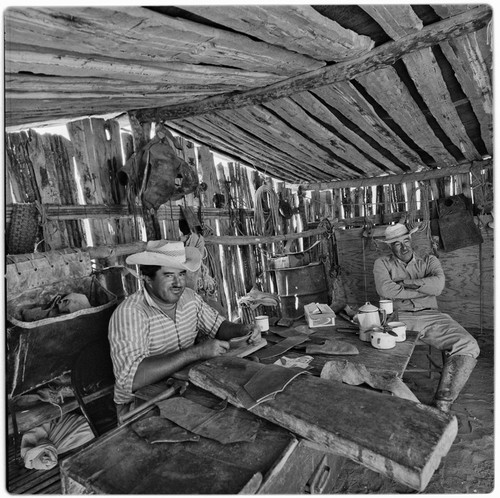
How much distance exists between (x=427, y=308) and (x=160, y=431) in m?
4.13

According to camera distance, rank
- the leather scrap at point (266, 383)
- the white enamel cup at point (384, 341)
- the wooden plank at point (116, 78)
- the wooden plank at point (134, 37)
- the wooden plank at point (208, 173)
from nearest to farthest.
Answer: the wooden plank at point (134, 37), the leather scrap at point (266, 383), the wooden plank at point (116, 78), the white enamel cup at point (384, 341), the wooden plank at point (208, 173)

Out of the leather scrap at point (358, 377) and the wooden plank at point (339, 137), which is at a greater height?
the wooden plank at point (339, 137)

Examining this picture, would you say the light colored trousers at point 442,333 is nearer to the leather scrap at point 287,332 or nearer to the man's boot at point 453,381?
the man's boot at point 453,381

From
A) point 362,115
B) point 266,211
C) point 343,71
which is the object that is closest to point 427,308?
point 362,115

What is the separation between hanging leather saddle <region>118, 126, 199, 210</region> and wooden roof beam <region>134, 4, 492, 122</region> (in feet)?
1.32

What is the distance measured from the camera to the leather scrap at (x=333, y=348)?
256cm

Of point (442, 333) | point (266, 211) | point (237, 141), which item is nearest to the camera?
point (442, 333)

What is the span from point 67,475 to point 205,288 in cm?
318

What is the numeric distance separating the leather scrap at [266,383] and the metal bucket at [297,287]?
4279 millimetres

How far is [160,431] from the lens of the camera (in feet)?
5.32

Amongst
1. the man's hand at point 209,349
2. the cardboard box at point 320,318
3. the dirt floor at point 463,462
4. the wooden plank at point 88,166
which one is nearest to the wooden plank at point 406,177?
the dirt floor at point 463,462

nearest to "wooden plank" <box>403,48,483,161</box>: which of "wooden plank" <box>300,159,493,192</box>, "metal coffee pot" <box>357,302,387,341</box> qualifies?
"wooden plank" <box>300,159,493,192</box>

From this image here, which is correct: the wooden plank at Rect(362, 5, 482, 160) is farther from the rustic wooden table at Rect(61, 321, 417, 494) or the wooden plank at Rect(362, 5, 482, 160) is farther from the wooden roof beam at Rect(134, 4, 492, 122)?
the rustic wooden table at Rect(61, 321, 417, 494)

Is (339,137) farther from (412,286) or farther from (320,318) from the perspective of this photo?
(320,318)
